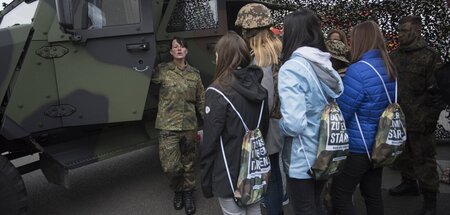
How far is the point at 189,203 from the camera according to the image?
148 inches

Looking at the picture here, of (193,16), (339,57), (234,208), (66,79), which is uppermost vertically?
(193,16)

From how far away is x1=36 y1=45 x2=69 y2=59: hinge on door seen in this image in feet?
10.7

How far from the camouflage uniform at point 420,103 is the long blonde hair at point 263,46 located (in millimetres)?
1202

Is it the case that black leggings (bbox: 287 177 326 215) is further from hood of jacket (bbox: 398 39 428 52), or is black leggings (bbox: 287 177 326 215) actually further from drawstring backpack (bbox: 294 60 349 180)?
hood of jacket (bbox: 398 39 428 52)

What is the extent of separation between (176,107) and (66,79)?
0.89m

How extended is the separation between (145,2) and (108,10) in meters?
0.30

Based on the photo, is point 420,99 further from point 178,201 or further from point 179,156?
point 178,201

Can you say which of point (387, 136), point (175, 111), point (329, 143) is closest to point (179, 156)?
point (175, 111)

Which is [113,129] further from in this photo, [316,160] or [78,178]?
[316,160]

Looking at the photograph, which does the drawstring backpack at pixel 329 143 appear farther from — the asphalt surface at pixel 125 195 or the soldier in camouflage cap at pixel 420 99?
the asphalt surface at pixel 125 195

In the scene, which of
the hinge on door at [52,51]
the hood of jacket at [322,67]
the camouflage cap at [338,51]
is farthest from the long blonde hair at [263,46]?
the hinge on door at [52,51]

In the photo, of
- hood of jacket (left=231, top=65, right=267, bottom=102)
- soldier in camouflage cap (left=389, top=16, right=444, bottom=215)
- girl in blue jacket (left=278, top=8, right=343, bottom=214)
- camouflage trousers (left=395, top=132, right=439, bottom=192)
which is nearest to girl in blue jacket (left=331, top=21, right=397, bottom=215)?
girl in blue jacket (left=278, top=8, right=343, bottom=214)

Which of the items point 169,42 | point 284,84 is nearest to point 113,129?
point 169,42

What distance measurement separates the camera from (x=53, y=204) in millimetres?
4172
